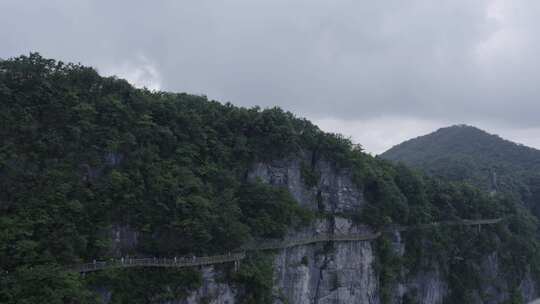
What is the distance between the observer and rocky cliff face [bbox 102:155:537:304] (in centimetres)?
3934

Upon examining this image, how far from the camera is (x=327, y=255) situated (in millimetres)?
42562

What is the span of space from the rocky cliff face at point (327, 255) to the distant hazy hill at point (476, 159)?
36088 mm

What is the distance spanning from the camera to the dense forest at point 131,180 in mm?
27141

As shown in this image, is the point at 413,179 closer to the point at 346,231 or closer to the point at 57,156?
the point at 346,231

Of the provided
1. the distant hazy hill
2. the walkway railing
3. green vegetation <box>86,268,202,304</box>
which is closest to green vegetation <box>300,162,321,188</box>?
the walkway railing

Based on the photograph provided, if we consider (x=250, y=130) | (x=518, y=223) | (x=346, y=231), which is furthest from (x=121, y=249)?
(x=518, y=223)

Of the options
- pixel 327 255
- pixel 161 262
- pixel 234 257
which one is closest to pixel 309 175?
pixel 327 255

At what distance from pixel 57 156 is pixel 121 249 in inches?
244

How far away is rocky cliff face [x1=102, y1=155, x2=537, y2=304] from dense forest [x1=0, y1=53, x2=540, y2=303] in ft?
2.76

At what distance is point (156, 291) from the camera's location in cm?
2984

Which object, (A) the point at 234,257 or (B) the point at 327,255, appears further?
(B) the point at 327,255

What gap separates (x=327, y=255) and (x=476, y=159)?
215ft

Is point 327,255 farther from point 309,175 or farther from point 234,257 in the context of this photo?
point 234,257

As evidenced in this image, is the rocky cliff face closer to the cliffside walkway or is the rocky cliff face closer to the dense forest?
the cliffside walkway
